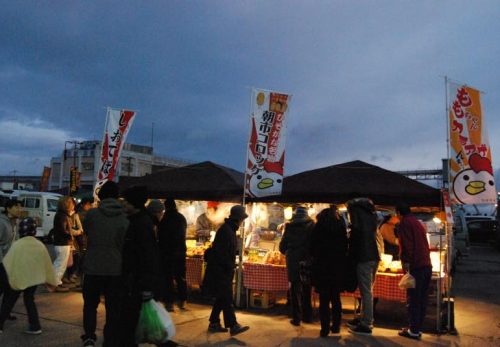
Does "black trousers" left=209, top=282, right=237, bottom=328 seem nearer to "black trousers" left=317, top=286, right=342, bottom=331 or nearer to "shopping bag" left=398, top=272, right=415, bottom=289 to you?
"black trousers" left=317, top=286, right=342, bottom=331

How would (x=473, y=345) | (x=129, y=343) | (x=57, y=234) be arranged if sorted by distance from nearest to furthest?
(x=129, y=343)
(x=473, y=345)
(x=57, y=234)

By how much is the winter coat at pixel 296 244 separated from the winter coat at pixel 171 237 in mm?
1770

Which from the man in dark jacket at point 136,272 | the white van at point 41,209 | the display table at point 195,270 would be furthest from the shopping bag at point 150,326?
the white van at point 41,209

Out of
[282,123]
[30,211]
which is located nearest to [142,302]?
[282,123]

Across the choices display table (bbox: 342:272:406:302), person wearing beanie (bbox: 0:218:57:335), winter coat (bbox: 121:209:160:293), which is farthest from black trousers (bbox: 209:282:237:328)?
display table (bbox: 342:272:406:302)

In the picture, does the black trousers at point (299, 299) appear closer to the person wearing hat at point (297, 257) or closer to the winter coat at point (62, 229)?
the person wearing hat at point (297, 257)

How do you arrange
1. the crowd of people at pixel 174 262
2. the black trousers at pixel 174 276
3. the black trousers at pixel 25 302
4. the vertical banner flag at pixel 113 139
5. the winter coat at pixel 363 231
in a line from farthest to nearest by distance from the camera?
1. the vertical banner flag at pixel 113 139
2. the black trousers at pixel 174 276
3. the winter coat at pixel 363 231
4. the black trousers at pixel 25 302
5. the crowd of people at pixel 174 262

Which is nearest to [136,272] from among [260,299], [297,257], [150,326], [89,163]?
[150,326]

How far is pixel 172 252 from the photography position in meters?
7.30

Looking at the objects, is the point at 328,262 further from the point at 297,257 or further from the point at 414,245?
the point at 414,245

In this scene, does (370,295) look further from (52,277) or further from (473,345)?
(52,277)

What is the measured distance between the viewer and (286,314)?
7.39 metres

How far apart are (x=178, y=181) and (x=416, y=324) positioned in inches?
→ 189

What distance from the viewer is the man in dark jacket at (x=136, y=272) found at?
160 inches
